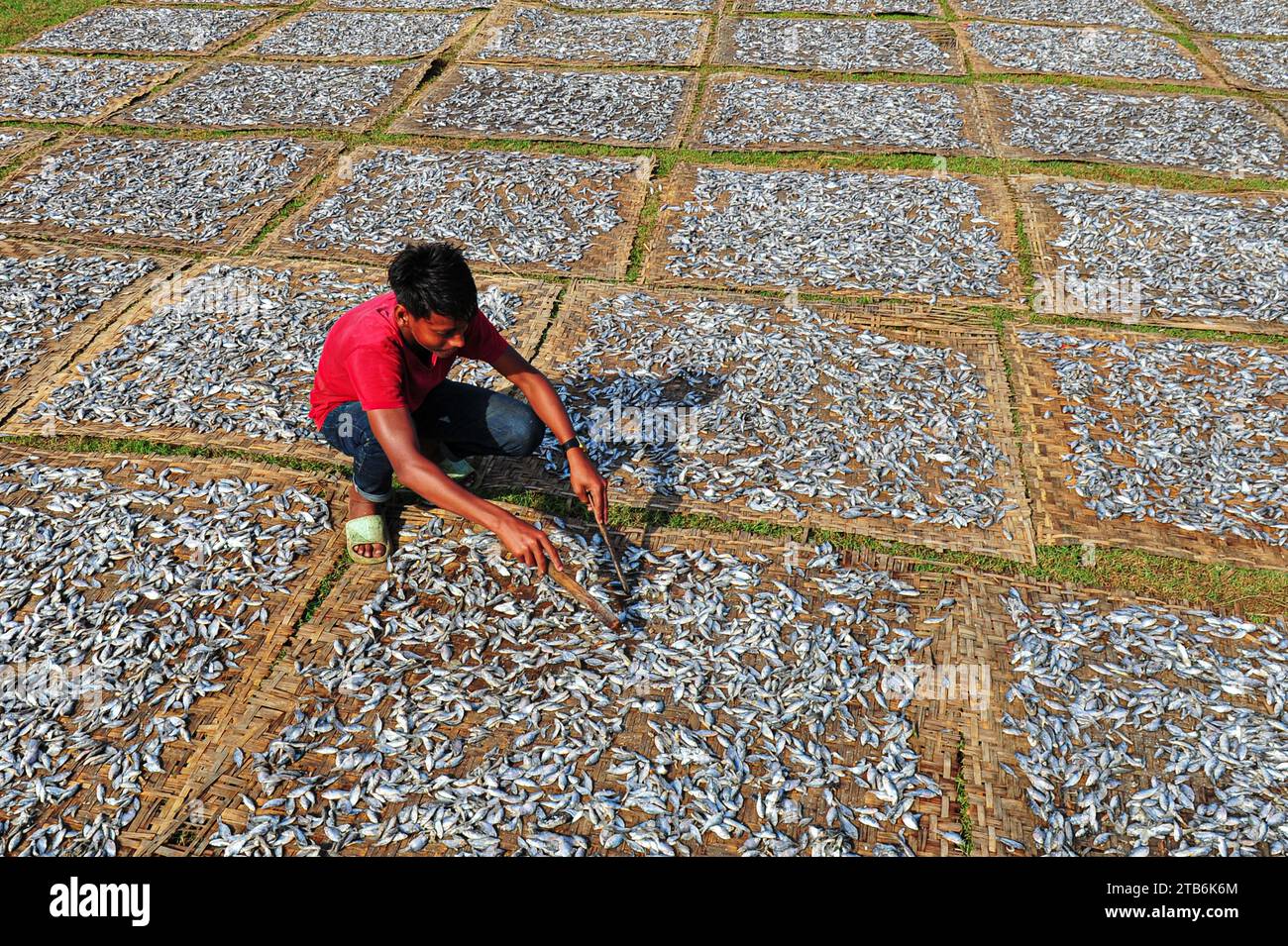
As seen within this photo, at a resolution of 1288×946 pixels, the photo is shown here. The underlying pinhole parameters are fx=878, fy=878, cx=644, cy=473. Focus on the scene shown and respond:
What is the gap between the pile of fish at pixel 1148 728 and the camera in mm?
3363

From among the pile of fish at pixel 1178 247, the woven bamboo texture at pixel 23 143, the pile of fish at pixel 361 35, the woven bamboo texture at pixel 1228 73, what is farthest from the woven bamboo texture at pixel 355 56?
the woven bamboo texture at pixel 1228 73

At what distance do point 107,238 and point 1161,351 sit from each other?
8214mm

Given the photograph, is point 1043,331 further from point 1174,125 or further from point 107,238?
point 107,238

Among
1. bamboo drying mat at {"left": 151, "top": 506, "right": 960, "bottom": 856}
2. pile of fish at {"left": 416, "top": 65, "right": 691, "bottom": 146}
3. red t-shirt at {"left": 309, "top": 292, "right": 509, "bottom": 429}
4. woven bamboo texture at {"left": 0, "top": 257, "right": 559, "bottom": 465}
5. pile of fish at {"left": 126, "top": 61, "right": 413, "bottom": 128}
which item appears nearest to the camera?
bamboo drying mat at {"left": 151, "top": 506, "right": 960, "bottom": 856}

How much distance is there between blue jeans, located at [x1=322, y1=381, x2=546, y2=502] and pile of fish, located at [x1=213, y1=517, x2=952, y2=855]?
1.44ft

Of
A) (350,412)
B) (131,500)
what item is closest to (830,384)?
(350,412)

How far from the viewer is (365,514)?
4.41 meters

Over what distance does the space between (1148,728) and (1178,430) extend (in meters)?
2.41

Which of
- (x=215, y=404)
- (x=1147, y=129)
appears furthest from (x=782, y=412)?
(x=1147, y=129)

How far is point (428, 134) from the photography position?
9203 millimetres

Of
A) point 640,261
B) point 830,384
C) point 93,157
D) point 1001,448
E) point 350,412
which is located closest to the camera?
point 350,412

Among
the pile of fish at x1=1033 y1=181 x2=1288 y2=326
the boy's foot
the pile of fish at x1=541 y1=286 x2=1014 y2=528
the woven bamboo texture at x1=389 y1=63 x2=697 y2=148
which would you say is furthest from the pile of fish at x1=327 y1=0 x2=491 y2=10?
the boy's foot

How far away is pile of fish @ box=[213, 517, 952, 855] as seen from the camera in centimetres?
335

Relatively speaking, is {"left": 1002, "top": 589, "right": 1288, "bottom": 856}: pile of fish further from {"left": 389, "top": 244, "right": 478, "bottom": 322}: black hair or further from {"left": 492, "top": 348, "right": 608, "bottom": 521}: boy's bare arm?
{"left": 389, "top": 244, "right": 478, "bottom": 322}: black hair
